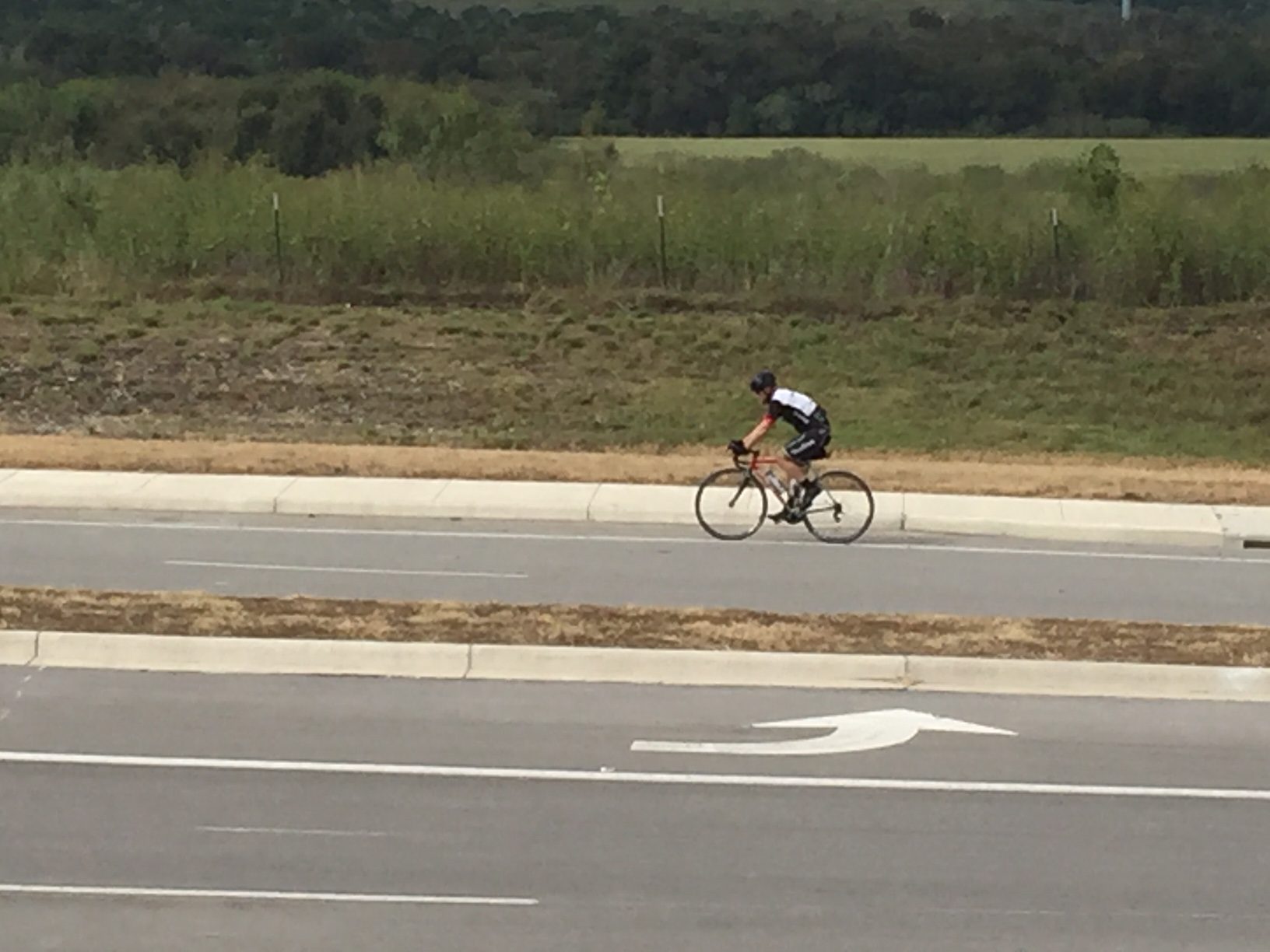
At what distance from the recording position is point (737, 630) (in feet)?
42.4

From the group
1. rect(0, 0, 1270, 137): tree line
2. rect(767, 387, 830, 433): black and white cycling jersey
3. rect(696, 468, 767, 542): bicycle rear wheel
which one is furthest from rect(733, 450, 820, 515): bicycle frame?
rect(0, 0, 1270, 137): tree line

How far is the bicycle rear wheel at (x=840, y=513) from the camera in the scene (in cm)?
1752

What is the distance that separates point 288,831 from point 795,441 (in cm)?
856

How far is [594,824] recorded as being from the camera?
9.35 metres

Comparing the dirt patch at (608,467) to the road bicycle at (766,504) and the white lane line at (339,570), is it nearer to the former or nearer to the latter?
the road bicycle at (766,504)

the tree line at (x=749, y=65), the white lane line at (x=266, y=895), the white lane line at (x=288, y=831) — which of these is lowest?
the white lane line at (x=266, y=895)

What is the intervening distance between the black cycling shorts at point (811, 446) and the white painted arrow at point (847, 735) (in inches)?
228

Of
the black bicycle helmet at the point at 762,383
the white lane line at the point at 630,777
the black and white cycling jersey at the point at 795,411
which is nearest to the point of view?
the white lane line at the point at 630,777

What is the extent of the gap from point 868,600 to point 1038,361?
15902 millimetres

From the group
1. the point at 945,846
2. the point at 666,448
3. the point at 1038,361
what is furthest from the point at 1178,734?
the point at 1038,361

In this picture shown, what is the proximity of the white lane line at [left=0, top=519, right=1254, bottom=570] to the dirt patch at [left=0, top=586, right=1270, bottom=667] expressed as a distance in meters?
3.63

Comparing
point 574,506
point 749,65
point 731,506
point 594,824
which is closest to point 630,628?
point 594,824

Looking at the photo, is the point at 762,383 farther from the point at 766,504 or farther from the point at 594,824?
the point at 594,824

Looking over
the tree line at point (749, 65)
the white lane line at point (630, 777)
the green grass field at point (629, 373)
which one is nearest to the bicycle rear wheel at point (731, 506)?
the green grass field at point (629, 373)
